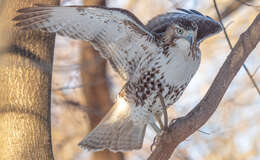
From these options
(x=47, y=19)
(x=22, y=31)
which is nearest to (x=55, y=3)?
(x=47, y=19)

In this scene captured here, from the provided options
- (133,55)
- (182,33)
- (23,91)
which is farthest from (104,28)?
(23,91)

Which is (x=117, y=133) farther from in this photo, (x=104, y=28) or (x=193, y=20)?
(x=193, y=20)

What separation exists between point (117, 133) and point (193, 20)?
4.81ft

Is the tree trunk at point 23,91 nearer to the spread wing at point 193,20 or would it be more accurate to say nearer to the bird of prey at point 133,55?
the bird of prey at point 133,55

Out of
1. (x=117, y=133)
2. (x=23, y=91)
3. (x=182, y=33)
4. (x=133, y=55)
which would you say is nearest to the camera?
(x=23, y=91)

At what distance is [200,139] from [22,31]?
4.14 metres

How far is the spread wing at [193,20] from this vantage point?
4.84 metres

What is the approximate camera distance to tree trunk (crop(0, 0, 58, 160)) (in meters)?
3.36

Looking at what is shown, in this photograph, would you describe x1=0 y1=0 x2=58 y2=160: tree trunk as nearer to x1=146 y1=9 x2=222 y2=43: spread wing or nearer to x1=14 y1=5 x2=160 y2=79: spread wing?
x1=14 y1=5 x2=160 y2=79: spread wing

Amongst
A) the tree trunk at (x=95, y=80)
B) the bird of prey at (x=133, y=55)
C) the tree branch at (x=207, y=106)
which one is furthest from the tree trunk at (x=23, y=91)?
the tree trunk at (x=95, y=80)

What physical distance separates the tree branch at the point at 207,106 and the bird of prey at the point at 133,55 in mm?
763

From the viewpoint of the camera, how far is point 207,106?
3350mm

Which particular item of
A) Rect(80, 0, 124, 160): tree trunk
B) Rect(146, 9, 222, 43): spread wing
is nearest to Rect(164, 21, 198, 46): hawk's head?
Rect(146, 9, 222, 43): spread wing

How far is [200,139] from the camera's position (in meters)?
7.09
